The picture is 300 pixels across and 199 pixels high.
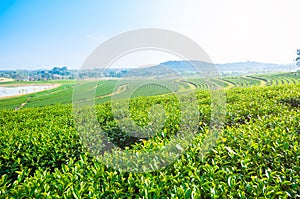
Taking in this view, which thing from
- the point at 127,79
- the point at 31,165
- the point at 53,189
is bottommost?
the point at 31,165

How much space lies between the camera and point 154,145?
2.29 meters

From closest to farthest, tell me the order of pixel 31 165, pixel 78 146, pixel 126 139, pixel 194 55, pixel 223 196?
pixel 223 196, pixel 31 165, pixel 78 146, pixel 194 55, pixel 126 139

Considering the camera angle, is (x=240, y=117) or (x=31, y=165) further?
(x=240, y=117)

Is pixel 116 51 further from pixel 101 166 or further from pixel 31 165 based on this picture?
pixel 31 165

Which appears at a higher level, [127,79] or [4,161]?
[127,79]

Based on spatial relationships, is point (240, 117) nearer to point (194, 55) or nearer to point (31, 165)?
point (194, 55)

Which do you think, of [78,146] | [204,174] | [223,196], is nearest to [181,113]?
[78,146]

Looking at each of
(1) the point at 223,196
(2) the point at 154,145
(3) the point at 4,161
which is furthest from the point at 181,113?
(3) the point at 4,161

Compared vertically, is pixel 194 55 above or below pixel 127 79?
above

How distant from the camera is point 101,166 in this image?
6.60ft

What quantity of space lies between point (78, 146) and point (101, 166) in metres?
1.20

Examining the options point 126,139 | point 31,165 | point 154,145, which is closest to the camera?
point 154,145

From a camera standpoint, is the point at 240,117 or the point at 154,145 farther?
the point at 240,117

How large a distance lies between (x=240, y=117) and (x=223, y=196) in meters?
A: 2.66
